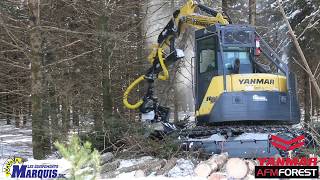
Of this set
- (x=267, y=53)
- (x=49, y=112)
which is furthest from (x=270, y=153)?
(x=49, y=112)

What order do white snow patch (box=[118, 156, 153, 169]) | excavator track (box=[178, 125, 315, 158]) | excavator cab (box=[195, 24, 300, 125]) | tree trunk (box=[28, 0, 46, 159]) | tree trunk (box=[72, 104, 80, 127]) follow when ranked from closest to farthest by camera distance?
excavator track (box=[178, 125, 315, 158]) < white snow patch (box=[118, 156, 153, 169]) < excavator cab (box=[195, 24, 300, 125]) < tree trunk (box=[28, 0, 46, 159]) < tree trunk (box=[72, 104, 80, 127])

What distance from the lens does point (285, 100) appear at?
10945 millimetres

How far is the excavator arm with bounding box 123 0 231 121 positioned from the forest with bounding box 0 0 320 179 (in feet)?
2.31

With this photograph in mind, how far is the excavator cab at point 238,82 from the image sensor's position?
10609 mm

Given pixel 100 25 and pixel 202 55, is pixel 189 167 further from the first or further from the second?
pixel 100 25

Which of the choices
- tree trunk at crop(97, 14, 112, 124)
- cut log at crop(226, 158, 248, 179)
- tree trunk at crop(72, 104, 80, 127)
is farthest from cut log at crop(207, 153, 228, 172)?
tree trunk at crop(97, 14, 112, 124)

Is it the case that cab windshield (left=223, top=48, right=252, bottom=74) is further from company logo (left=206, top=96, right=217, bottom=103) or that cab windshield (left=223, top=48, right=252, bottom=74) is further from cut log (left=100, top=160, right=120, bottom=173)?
cut log (left=100, top=160, right=120, bottom=173)

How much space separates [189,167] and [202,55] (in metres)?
3.32

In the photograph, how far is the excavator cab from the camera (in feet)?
34.8

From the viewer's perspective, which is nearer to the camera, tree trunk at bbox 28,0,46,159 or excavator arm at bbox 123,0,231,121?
tree trunk at bbox 28,0,46,159

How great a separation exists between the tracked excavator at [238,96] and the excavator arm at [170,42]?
0.56 meters

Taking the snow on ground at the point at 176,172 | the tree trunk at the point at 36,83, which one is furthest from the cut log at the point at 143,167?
the tree trunk at the point at 36,83

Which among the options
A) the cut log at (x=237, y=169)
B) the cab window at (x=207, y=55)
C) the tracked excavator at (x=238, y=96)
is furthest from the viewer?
the cab window at (x=207, y=55)

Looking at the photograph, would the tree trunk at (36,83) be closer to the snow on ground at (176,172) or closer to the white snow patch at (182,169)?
the snow on ground at (176,172)
